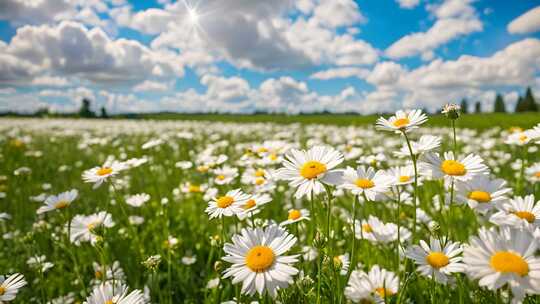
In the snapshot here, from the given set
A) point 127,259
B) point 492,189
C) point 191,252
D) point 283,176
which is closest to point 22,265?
point 127,259

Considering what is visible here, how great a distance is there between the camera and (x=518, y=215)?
1.38 meters

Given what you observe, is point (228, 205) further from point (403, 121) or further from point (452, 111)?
point (452, 111)

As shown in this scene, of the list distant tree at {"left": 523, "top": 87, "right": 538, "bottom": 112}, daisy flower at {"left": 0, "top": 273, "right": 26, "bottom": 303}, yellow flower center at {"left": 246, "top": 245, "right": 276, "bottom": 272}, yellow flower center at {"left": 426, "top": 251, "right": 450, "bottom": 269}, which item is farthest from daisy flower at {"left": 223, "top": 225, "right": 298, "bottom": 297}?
distant tree at {"left": 523, "top": 87, "right": 538, "bottom": 112}

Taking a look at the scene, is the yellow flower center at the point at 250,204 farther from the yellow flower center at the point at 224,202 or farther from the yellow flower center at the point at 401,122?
the yellow flower center at the point at 401,122

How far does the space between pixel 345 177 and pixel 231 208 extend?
54 centimetres

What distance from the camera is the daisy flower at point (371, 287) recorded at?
5.31ft

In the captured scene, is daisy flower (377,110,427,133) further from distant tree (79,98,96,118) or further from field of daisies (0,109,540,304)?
distant tree (79,98,96,118)

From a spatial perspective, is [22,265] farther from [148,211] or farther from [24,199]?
[24,199]

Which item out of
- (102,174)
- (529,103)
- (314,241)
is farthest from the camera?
(529,103)

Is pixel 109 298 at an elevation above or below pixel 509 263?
below

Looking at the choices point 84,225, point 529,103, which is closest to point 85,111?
point 84,225

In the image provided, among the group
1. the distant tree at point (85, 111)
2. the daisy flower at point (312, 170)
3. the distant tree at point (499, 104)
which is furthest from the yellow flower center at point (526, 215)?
the distant tree at point (499, 104)

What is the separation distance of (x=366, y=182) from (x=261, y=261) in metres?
0.59

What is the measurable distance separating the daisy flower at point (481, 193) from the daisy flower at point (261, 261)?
2.88ft
